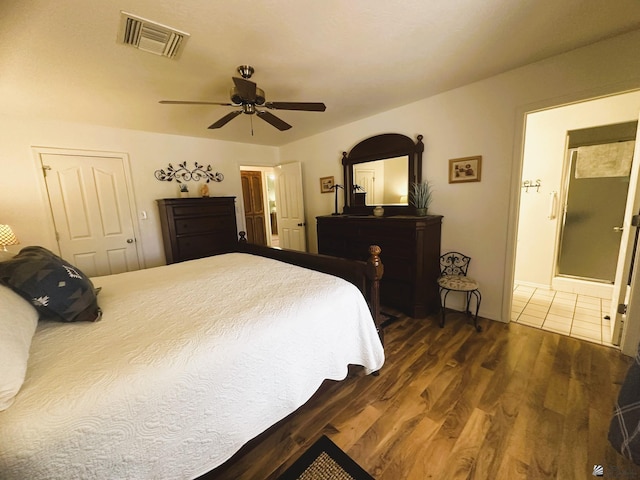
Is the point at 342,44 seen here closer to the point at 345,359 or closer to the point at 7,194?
the point at 345,359

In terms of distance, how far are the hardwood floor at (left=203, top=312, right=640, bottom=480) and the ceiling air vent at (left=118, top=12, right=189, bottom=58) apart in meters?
2.34

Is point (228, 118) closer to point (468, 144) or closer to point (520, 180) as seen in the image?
point (468, 144)

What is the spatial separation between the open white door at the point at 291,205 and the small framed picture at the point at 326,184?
391 mm

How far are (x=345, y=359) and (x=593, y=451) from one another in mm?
1277

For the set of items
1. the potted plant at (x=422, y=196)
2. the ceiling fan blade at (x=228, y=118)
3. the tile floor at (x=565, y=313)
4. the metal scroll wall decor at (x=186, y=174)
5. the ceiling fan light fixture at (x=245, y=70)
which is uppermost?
→ the ceiling fan light fixture at (x=245, y=70)

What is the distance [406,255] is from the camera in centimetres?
258

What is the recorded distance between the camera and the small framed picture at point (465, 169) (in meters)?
2.44

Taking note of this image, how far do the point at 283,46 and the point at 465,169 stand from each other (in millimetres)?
2027

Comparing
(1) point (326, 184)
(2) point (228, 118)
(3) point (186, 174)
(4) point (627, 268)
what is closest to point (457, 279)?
(4) point (627, 268)

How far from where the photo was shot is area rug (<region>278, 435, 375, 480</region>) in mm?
1160

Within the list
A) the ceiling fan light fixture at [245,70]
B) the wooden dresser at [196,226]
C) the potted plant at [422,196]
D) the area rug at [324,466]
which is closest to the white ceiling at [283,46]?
the ceiling fan light fixture at [245,70]

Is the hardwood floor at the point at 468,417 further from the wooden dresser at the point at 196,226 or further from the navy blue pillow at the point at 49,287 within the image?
the wooden dresser at the point at 196,226

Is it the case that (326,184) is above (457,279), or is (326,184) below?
above

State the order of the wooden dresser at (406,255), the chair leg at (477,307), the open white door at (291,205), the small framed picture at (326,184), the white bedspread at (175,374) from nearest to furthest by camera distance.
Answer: the white bedspread at (175,374)
the chair leg at (477,307)
the wooden dresser at (406,255)
the small framed picture at (326,184)
the open white door at (291,205)
